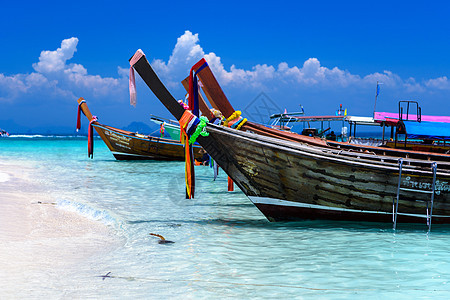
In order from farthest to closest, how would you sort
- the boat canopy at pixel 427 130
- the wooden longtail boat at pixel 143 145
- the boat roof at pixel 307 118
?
the wooden longtail boat at pixel 143 145 → the boat roof at pixel 307 118 → the boat canopy at pixel 427 130

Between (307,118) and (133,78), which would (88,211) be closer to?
(133,78)

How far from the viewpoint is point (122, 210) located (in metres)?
10.3

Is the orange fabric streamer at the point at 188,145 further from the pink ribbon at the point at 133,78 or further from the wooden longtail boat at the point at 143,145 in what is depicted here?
the wooden longtail boat at the point at 143,145

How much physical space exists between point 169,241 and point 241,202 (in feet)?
15.5

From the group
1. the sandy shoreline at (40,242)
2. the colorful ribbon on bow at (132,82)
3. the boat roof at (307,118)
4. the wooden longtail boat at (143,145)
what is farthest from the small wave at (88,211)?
the boat roof at (307,118)

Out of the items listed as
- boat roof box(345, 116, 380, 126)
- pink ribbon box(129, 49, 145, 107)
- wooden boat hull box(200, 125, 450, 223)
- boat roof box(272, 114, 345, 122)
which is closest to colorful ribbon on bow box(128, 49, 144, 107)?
pink ribbon box(129, 49, 145, 107)

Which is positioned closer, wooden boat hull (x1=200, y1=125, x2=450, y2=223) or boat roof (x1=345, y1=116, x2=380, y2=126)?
wooden boat hull (x1=200, y1=125, x2=450, y2=223)

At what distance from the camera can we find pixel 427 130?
11203 mm

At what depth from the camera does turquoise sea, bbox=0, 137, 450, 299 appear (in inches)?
193

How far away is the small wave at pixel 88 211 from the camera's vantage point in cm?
904

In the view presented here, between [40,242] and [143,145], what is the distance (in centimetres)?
1819

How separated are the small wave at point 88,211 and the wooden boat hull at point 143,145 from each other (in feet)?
44.7

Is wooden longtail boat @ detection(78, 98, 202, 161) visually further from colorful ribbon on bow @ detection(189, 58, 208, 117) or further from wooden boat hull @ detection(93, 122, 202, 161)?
colorful ribbon on bow @ detection(189, 58, 208, 117)

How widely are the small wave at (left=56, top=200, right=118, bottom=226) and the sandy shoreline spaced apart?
0.22 metres
